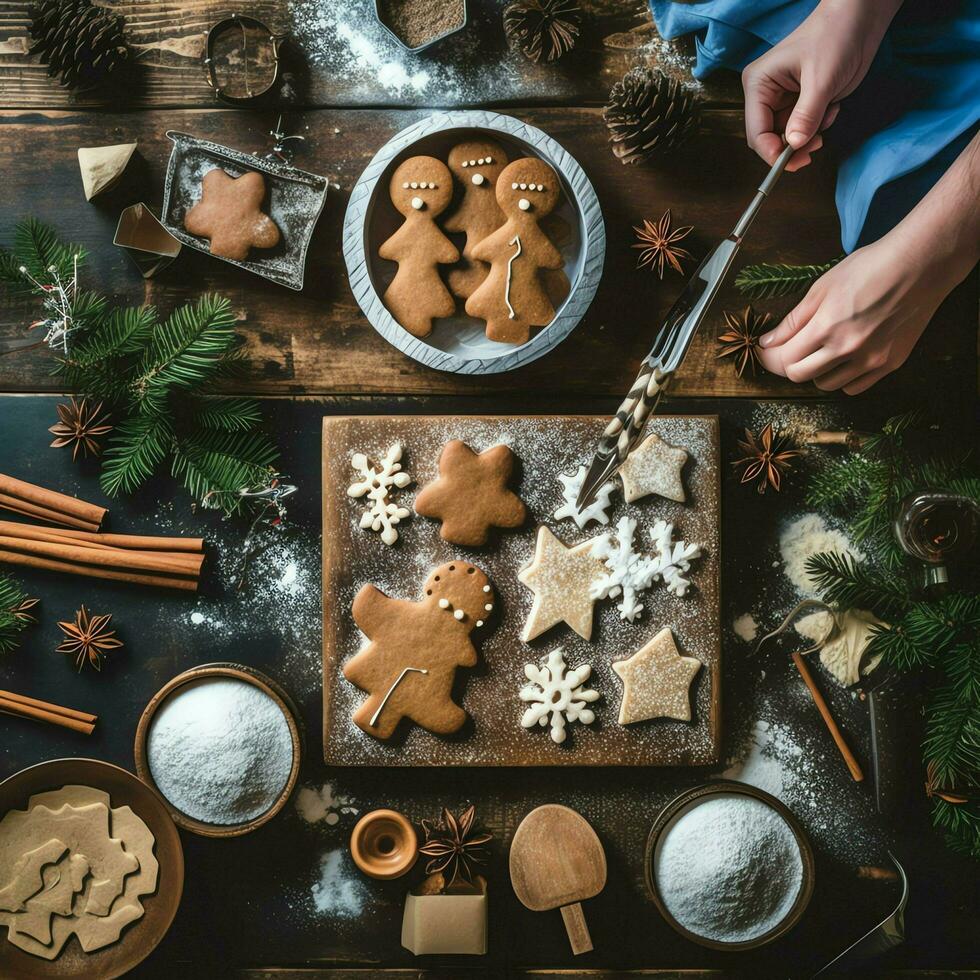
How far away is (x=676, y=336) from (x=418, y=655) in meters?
0.68

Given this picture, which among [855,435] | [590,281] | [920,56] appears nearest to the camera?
[920,56]

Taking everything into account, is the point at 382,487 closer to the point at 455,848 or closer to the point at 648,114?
the point at 455,848

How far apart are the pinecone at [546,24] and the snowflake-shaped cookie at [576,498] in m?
0.73

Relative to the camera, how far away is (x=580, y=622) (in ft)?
4.74

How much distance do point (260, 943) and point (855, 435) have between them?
140 centimetres

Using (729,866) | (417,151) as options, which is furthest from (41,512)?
(729,866)

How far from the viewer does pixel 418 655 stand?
1.43 m

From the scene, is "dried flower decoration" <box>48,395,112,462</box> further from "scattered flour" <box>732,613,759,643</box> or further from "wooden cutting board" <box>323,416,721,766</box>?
"scattered flour" <box>732,613,759,643</box>

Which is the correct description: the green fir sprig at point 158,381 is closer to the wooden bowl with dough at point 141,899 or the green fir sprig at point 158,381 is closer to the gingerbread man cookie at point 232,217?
the gingerbread man cookie at point 232,217

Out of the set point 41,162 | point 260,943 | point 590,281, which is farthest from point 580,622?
point 41,162

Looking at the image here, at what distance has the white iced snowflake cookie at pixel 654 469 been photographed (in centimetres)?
143

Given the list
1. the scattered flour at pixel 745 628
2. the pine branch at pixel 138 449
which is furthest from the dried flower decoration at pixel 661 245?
the pine branch at pixel 138 449

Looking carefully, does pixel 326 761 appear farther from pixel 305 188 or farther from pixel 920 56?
pixel 920 56

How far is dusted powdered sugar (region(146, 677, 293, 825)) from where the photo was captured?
1.41 m
